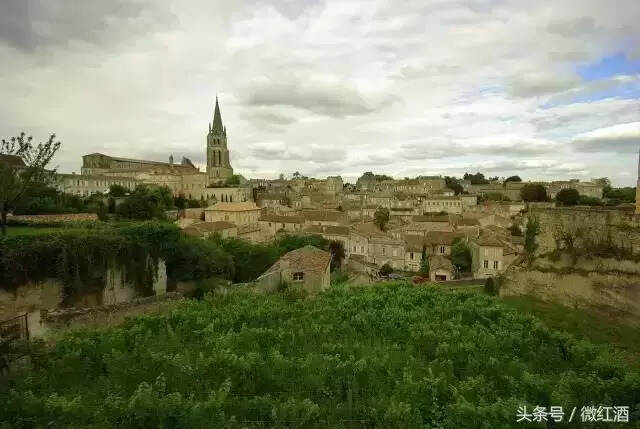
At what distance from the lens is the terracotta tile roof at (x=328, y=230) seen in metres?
47.6

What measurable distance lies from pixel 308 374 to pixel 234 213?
186 feet

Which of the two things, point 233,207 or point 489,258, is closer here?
point 489,258

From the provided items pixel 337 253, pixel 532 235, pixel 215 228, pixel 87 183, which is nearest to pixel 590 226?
pixel 532 235

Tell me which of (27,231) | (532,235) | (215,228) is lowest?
(215,228)

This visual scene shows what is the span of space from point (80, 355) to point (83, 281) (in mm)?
6623

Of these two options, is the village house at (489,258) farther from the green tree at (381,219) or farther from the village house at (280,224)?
the village house at (280,224)

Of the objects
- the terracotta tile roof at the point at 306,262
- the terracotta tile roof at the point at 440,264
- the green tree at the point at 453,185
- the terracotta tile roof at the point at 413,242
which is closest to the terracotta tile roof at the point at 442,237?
the terracotta tile roof at the point at 413,242

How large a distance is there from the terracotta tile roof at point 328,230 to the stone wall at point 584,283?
28.3 meters

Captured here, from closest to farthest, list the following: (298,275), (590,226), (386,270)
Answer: (590,226) < (298,275) < (386,270)

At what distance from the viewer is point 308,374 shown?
728 cm

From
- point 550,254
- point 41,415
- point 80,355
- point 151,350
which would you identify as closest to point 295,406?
point 41,415

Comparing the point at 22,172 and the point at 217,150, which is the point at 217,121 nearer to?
the point at 217,150

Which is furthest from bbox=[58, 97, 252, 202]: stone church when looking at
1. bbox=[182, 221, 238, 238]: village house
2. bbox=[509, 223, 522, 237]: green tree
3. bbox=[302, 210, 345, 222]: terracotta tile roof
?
bbox=[509, 223, 522, 237]: green tree

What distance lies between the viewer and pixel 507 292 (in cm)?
2028
